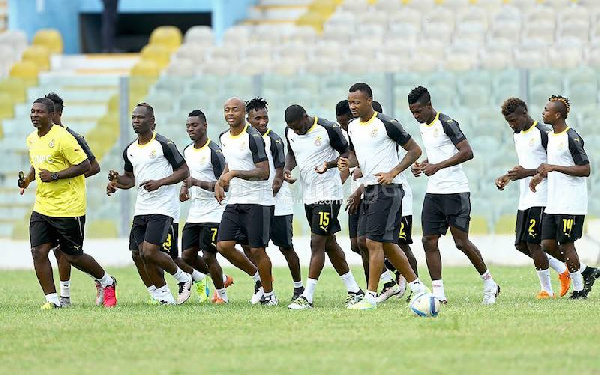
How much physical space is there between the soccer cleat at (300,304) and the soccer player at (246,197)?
0.43 m

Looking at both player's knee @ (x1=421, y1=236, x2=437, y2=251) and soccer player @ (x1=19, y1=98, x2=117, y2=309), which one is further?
soccer player @ (x1=19, y1=98, x2=117, y2=309)

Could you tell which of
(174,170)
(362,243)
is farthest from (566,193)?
(174,170)

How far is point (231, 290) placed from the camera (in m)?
19.0

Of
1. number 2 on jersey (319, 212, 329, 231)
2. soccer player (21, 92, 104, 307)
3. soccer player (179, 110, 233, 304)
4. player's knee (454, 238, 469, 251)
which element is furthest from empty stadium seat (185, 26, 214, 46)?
player's knee (454, 238, 469, 251)

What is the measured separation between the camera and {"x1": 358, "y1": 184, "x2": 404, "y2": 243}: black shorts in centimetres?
1429

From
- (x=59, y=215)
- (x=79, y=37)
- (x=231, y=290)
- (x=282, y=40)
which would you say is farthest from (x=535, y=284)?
(x=79, y=37)

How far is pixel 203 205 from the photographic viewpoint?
16.8 metres

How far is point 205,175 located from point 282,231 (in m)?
1.23

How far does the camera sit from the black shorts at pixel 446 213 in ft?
50.5

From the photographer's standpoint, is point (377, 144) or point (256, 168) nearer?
point (377, 144)

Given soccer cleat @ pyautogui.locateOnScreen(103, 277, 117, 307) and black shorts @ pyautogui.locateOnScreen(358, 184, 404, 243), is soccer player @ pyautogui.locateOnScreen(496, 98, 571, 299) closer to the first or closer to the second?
black shorts @ pyautogui.locateOnScreen(358, 184, 404, 243)

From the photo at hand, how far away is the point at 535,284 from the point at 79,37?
61.0ft

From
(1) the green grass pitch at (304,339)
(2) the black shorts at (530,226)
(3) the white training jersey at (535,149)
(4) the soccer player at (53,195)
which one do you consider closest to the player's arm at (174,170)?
(4) the soccer player at (53,195)

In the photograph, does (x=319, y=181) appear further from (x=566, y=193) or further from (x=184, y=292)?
(x=566, y=193)
